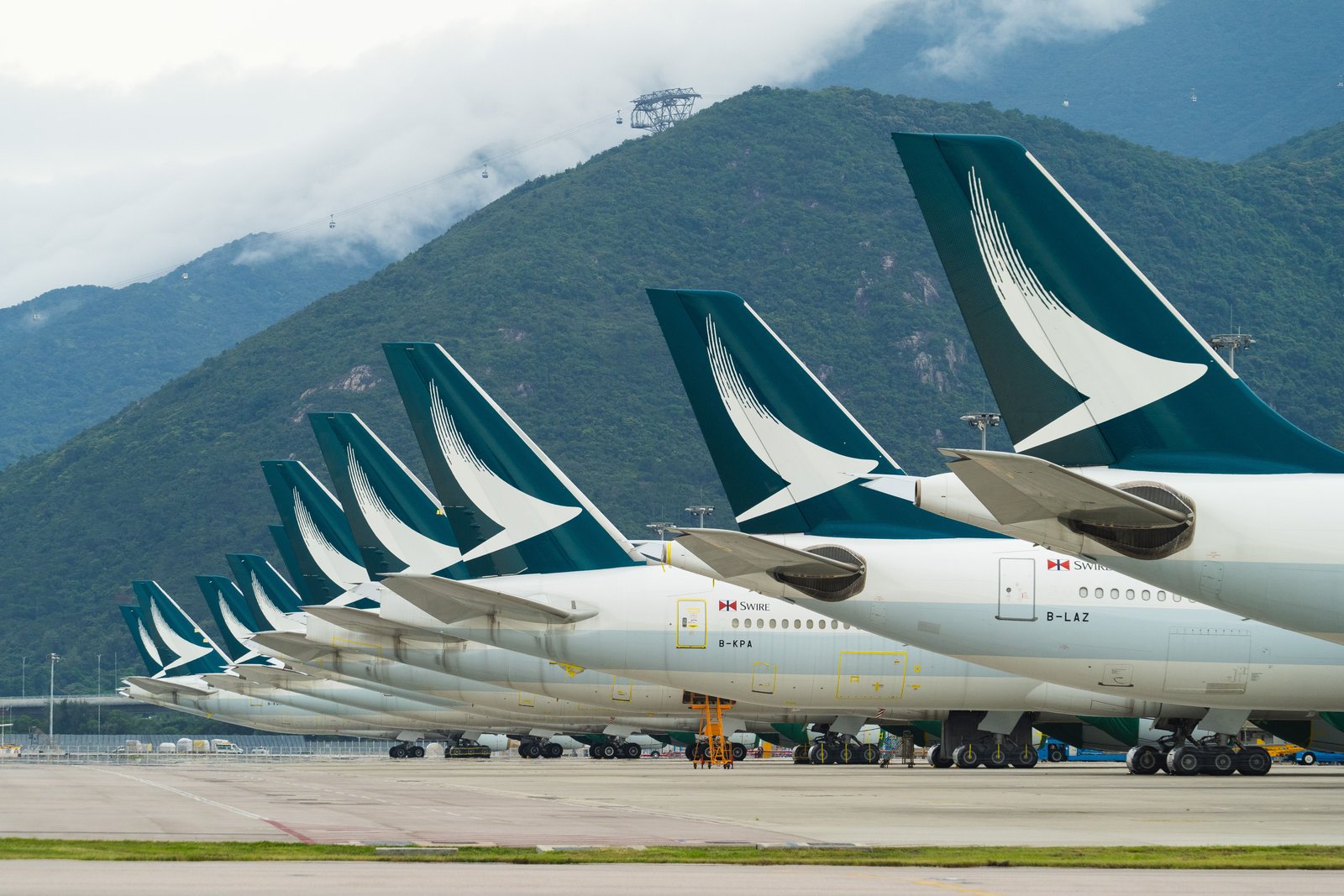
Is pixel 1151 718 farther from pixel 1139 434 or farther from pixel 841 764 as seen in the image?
pixel 1139 434

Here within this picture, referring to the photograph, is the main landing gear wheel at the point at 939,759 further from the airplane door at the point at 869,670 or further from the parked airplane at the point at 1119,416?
the parked airplane at the point at 1119,416

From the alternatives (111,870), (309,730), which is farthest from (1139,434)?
(309,730)

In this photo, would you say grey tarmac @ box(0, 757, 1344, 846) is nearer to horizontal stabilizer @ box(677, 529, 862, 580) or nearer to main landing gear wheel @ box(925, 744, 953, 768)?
main landing gear wheel @ box(925, 744, 953, 768)

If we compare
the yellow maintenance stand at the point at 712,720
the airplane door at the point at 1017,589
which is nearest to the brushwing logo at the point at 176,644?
the yellow maintenance stand at the point at 712,720

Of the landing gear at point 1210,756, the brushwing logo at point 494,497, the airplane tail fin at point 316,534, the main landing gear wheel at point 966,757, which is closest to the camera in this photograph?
the brushwing logo at point 494,497

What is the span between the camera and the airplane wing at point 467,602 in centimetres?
3106

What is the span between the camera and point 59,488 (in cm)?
17825

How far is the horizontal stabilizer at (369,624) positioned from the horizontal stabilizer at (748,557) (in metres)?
12.1

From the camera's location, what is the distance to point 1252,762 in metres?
37.3

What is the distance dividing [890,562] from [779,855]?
39.2ft

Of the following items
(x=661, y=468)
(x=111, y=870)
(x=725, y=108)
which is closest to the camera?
(x=111, y=870)

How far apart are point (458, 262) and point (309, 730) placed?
95.5 metres

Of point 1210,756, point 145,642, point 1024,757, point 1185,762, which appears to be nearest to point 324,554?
point 1024,757

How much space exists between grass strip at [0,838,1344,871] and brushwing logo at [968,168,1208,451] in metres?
4.84
